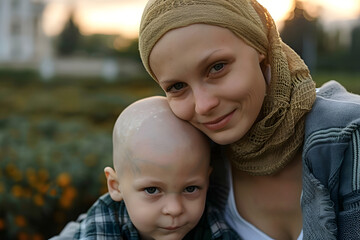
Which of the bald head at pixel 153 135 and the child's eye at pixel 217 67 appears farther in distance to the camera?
the bald head at pixel 153 135

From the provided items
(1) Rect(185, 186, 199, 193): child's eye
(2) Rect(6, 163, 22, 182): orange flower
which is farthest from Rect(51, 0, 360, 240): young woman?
(2) Rect(6, 163, 22, 182): orange flower

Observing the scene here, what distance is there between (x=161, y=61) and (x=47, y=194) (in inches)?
91.5

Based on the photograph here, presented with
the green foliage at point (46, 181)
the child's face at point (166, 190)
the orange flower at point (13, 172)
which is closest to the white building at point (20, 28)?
the green foliage at point (46, 181)

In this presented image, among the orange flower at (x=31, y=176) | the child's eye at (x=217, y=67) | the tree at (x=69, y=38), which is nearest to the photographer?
the child's eye at (x=217, y=67)

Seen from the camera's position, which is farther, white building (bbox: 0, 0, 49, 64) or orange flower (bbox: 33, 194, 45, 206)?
white building (bbox: 0, 0, 49, 64)

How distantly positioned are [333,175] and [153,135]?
0.77m

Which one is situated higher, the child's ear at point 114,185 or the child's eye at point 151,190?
the child's eye at point 151,190

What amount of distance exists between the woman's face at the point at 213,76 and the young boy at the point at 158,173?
145 mm

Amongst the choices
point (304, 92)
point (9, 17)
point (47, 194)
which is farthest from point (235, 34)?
point (9, 17)

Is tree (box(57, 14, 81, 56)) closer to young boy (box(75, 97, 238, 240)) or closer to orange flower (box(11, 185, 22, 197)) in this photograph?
orange flower (box(11, 185, 22, 197))

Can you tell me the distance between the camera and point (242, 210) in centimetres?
239

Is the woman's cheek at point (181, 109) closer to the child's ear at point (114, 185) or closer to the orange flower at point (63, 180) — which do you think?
the child's ear at point (114, 185)

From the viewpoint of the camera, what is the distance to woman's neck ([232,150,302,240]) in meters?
2.20

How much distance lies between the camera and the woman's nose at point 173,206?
2051 mm
